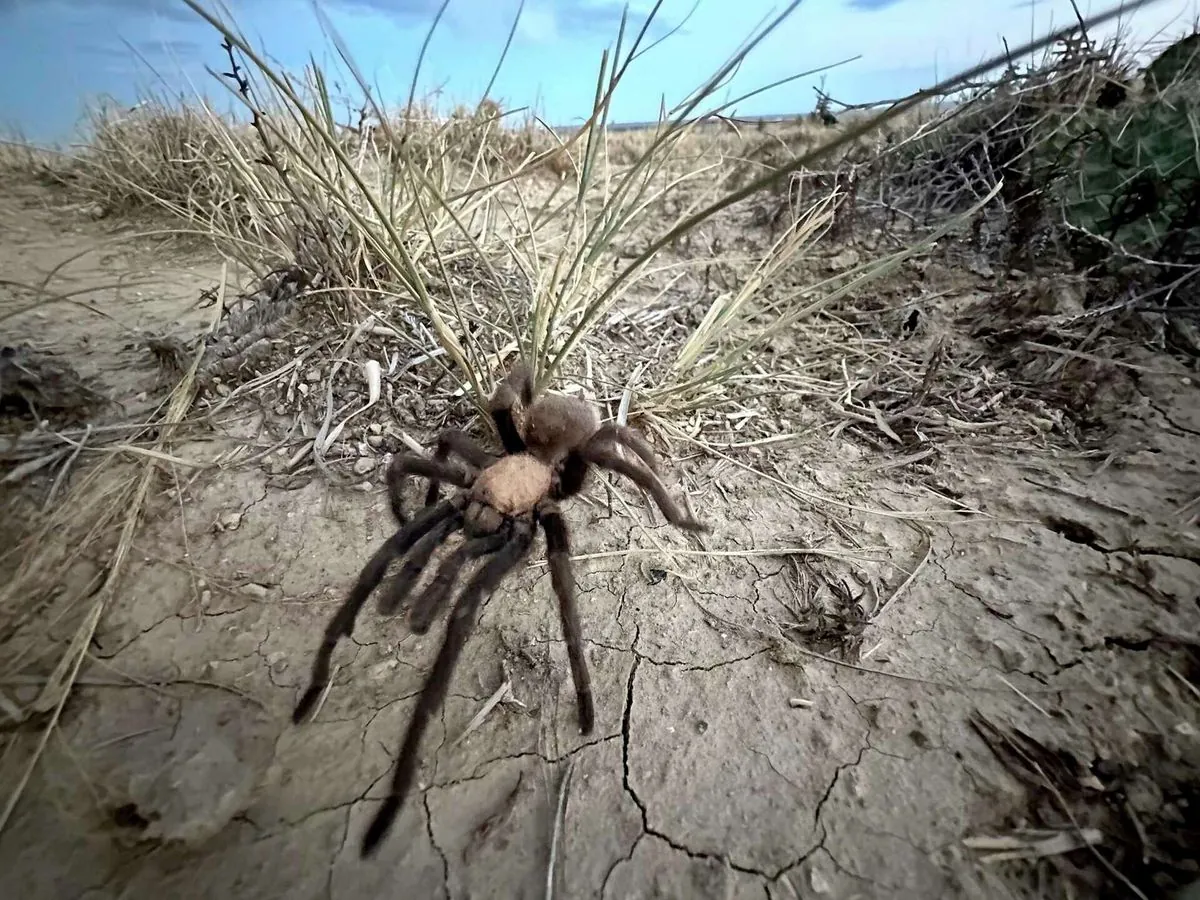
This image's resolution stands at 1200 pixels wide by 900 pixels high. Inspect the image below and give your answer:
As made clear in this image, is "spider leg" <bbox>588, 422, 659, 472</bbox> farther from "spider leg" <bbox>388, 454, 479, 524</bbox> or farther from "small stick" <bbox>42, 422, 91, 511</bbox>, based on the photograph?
"small stick" <bbox>42, 422, 91, 511</bbox>

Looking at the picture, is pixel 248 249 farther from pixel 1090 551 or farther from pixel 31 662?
pixel 1090 551

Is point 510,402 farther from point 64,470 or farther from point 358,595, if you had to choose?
point 64,470

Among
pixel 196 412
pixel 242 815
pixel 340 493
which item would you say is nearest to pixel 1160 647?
pixel 242 815

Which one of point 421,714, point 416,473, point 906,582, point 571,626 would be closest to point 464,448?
point 416,473

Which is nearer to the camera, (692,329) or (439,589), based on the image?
(439,589)

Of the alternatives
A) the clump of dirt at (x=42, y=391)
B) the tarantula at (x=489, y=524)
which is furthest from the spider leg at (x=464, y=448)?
the clump of dirt at (x=42, y=391)

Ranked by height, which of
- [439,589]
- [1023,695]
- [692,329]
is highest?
[692,329]
